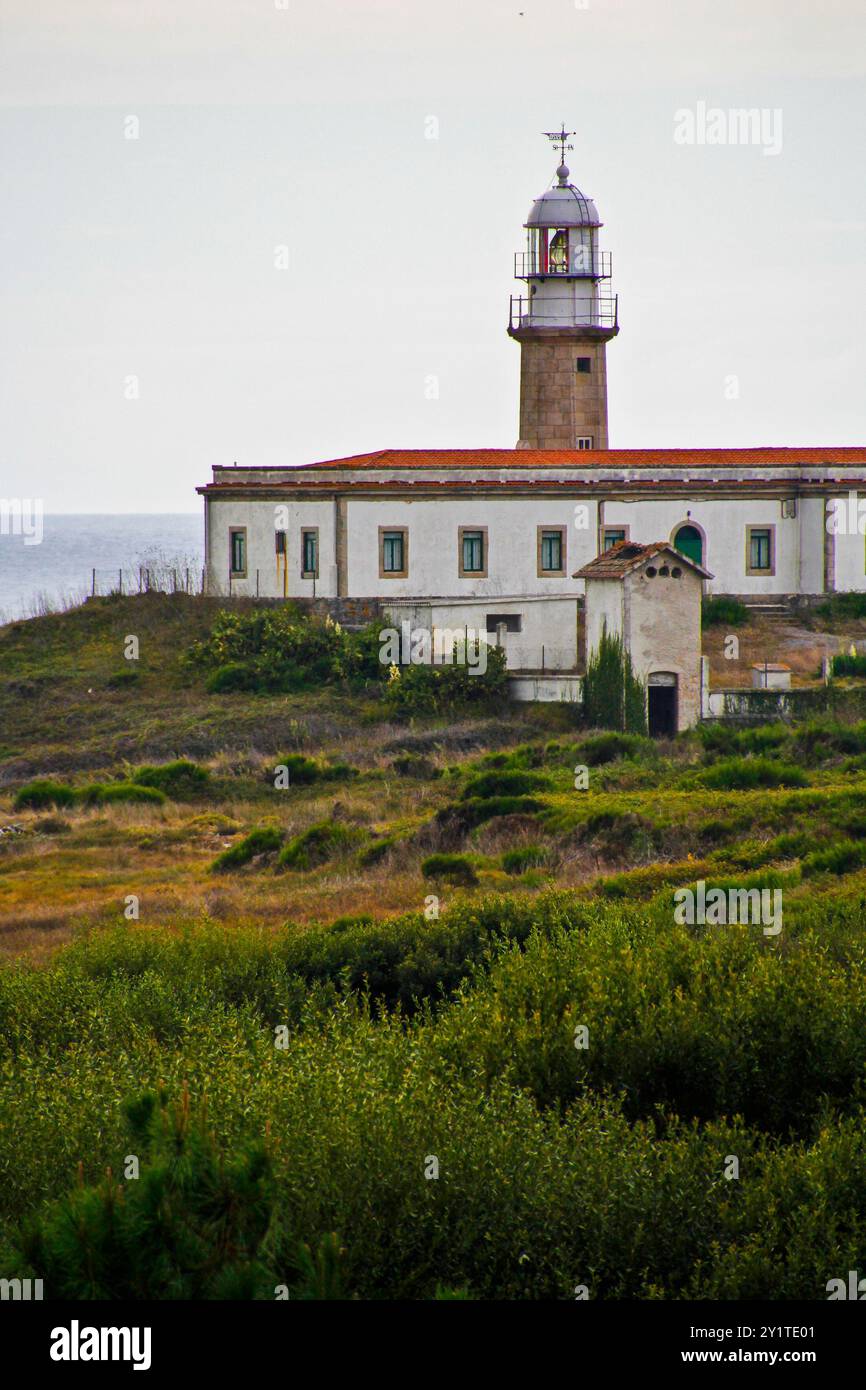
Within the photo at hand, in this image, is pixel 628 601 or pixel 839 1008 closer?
pixel 839 1008

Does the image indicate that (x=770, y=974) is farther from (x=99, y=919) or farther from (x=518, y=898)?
(x=99, y=919)

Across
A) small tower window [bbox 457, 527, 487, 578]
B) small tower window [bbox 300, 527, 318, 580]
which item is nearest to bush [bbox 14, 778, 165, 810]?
small tower window [bbox 300, 527, 318, 580]

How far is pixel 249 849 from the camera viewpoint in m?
27.2

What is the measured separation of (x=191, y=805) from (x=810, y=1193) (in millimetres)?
22014

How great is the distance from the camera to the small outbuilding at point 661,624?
34.4 meters

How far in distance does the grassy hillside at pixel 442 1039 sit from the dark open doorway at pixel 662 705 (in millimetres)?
3613

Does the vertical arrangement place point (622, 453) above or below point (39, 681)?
above

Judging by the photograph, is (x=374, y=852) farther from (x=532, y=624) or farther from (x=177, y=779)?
(x=532, y=624)

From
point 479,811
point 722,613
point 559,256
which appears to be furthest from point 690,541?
point 479,811

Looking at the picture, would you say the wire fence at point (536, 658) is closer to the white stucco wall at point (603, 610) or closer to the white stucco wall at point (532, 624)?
the white stucco wall at point (532, 624)

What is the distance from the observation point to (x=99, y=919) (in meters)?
22.5

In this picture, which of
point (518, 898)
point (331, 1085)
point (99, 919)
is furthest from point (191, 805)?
point (331, 1085)

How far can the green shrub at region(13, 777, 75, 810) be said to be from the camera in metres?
31.5

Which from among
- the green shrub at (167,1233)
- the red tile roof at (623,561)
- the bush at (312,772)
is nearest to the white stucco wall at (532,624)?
the red tile roof at (623,561)
